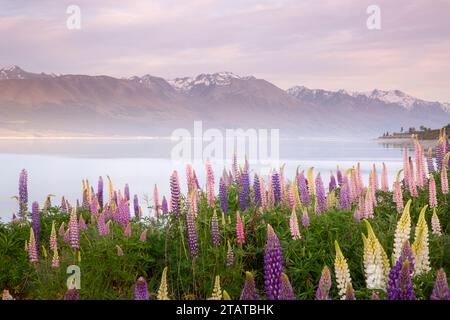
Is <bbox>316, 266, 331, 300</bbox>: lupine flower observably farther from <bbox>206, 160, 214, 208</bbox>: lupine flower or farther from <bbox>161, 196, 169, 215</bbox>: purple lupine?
<bbox>161, 196, 169, 215</bbox>: purple lupine

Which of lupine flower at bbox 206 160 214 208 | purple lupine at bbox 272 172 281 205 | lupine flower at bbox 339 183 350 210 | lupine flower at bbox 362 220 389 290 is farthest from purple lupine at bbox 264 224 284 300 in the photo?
lupine flower at bbox 339 183 350 210

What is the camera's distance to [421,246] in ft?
17.7

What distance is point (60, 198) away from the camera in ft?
38.6

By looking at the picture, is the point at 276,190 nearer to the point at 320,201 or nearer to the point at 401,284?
the point at 320,201

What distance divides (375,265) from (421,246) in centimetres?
59

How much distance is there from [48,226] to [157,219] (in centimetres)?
224

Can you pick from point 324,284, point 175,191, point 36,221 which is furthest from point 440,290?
point 36,221

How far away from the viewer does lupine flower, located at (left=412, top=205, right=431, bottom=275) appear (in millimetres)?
5269

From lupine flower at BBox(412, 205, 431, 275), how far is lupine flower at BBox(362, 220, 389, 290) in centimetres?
45

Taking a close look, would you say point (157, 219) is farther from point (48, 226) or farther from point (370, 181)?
point (370, 181)

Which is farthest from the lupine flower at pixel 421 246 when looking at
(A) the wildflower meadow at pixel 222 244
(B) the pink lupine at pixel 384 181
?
(B) the pink lupine at pixel 384 181
